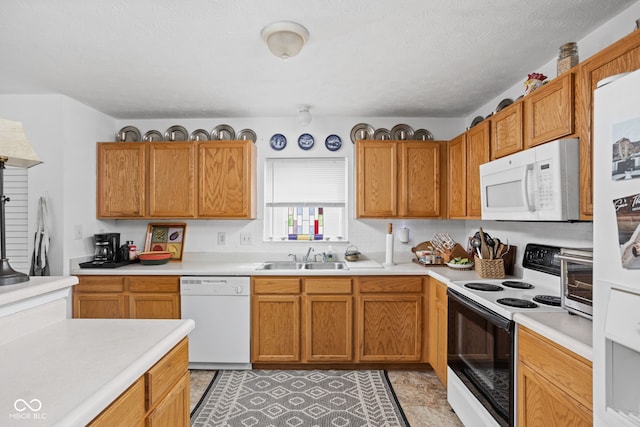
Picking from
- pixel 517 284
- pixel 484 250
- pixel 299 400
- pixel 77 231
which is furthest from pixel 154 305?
pixel 517 284

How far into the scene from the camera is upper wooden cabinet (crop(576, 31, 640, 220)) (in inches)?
55.7

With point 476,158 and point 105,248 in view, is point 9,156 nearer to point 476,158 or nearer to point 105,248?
point 105,248

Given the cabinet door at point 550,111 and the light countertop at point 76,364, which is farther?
the cabinet door at point 550,111

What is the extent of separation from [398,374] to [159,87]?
3.12 metres

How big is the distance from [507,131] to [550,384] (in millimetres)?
1545

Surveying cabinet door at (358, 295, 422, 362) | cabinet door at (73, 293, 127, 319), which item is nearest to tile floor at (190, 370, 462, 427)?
cabinet door at (358, 295, 422, 362)

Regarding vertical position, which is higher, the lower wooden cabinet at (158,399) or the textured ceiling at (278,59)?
the textured ceiling at (278,59)

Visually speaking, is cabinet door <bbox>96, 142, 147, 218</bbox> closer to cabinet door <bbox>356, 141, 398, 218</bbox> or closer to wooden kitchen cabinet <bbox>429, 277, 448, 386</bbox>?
cabinet door <bbox>356, 141, 398, 218</bbox>

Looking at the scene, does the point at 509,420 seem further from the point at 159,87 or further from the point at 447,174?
the point at 159,87

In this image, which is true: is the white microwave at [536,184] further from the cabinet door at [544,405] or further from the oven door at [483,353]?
the cabinet door at [544,405]

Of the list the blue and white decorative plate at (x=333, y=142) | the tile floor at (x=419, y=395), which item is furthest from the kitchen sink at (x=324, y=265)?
the blue and white decorative plate at (x=333, y=142)

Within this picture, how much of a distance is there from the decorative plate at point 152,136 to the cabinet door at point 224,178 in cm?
63

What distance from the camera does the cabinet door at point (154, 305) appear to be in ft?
9.75

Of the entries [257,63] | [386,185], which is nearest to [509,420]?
[386,185]
